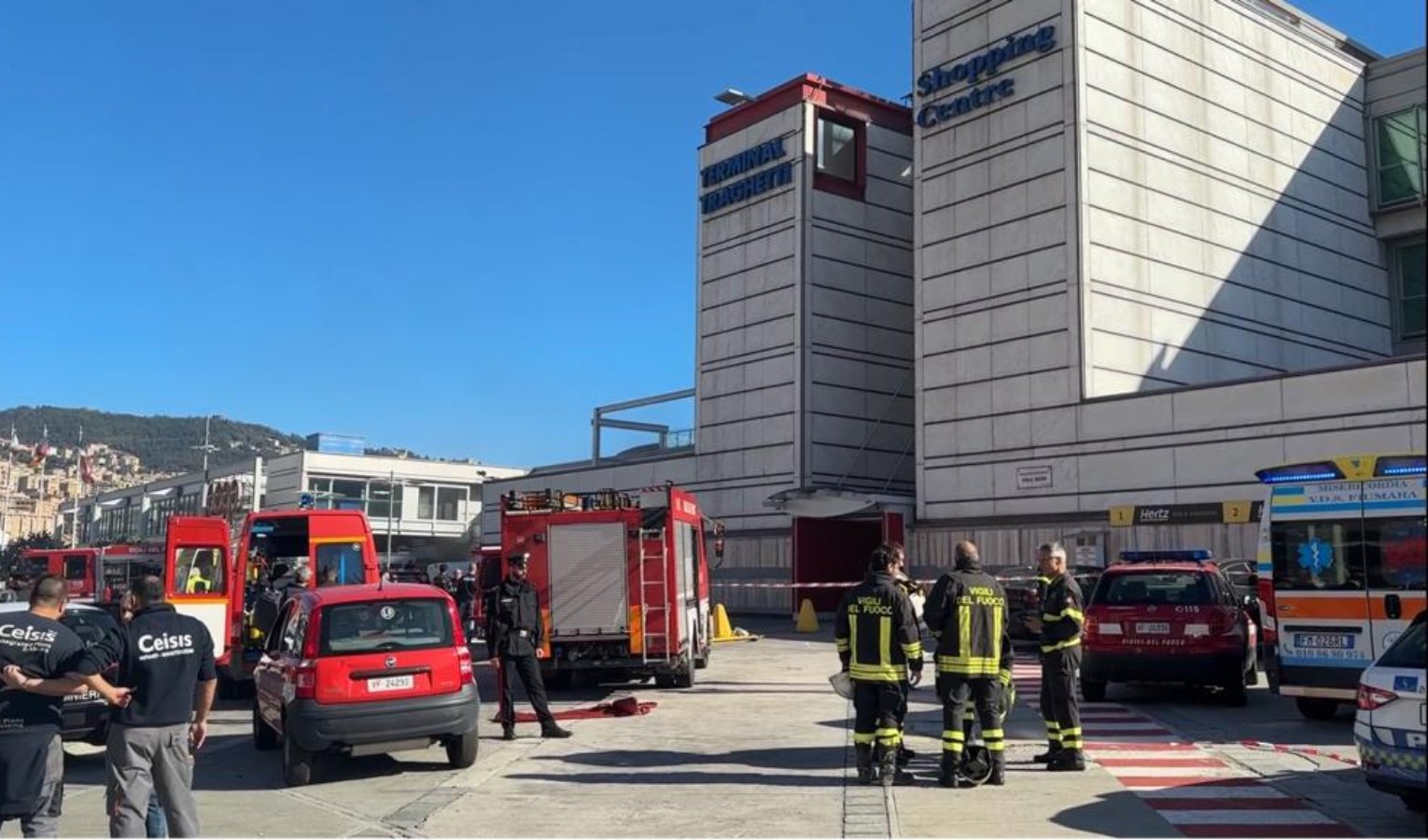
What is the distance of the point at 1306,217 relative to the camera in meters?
35.2

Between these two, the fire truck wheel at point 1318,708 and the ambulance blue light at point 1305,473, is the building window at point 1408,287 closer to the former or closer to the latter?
the fire truck wheel at point 1318,708

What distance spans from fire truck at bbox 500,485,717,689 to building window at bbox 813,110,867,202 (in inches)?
893

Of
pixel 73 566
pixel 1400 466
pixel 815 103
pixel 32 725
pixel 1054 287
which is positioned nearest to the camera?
pixel 32 725

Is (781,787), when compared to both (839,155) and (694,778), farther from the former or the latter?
(839,155)

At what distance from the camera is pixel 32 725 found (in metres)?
6.13

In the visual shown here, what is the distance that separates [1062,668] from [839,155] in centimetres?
2949

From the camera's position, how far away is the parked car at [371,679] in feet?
31.6

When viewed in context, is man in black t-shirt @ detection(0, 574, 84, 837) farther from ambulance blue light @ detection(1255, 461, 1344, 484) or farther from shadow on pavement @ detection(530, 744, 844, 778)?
ambulance blue light @ detection(1255, 461, 1344, 484)

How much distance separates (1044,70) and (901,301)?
33.0 ft

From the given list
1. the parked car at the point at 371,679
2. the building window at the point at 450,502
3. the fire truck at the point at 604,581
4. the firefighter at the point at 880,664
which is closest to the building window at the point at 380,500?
the building window at the point at 450,502

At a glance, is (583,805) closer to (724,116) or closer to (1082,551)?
(1082,551)

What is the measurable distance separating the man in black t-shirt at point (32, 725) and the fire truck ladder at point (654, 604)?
9558 millimetres

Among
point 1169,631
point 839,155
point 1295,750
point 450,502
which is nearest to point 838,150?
point 839,155

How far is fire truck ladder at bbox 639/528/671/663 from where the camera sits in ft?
51.0
